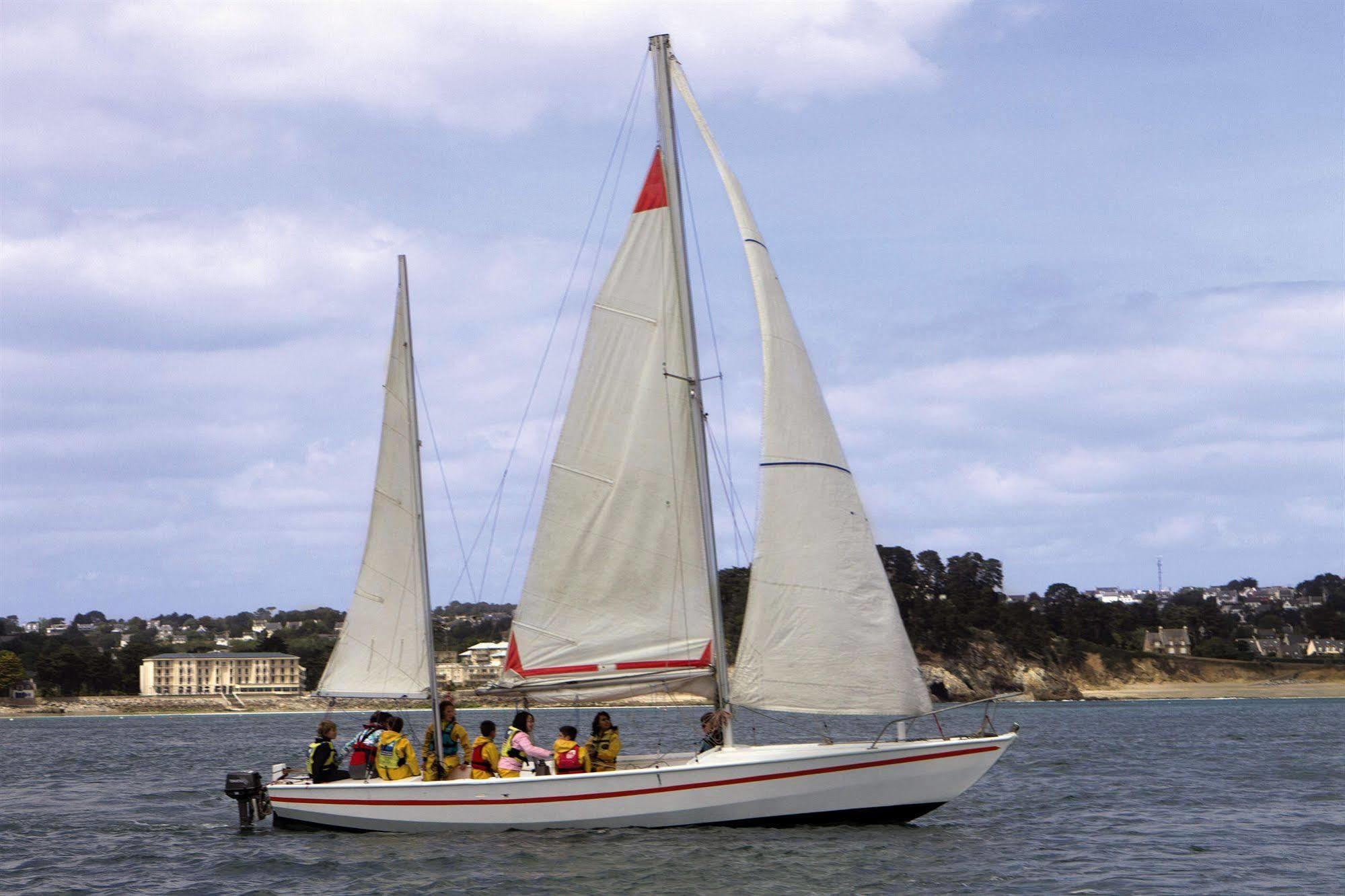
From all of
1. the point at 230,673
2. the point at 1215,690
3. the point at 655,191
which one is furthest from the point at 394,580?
the point at 230,673

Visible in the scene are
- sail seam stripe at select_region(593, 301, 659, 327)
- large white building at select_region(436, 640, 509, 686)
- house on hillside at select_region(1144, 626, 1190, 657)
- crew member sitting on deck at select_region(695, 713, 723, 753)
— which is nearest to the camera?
crew member sitting on deck at select_region(695, 713, 723, 753)

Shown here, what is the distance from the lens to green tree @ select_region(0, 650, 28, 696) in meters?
138

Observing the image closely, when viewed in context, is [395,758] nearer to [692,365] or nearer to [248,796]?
[248,796]

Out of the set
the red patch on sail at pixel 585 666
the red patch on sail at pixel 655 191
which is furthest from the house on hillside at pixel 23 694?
Answer: the red patch on sail at pixel 655 191

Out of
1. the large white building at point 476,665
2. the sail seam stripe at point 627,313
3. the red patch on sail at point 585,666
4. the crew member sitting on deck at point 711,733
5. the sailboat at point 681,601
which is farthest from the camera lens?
the large white building at point 476,665

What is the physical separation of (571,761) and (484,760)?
4.37 feet

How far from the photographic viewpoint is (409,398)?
22.4m

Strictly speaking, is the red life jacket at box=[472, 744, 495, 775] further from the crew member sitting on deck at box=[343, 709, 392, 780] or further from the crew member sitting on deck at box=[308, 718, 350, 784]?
the crew member sitting on deck at box=[308, 718, 350, 784]

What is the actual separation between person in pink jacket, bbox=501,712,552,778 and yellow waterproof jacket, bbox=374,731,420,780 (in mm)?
1795

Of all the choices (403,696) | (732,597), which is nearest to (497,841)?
(403,696)

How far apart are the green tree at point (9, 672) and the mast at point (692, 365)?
443 feet

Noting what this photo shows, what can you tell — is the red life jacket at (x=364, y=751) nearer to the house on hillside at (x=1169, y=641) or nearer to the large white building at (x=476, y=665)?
the large white building at (x=476, y=665)

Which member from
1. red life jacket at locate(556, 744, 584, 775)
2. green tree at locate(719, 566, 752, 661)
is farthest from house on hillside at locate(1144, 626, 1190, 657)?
red life jacket at locate(556, 744, 584, 775)

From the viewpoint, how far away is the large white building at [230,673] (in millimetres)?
164625
